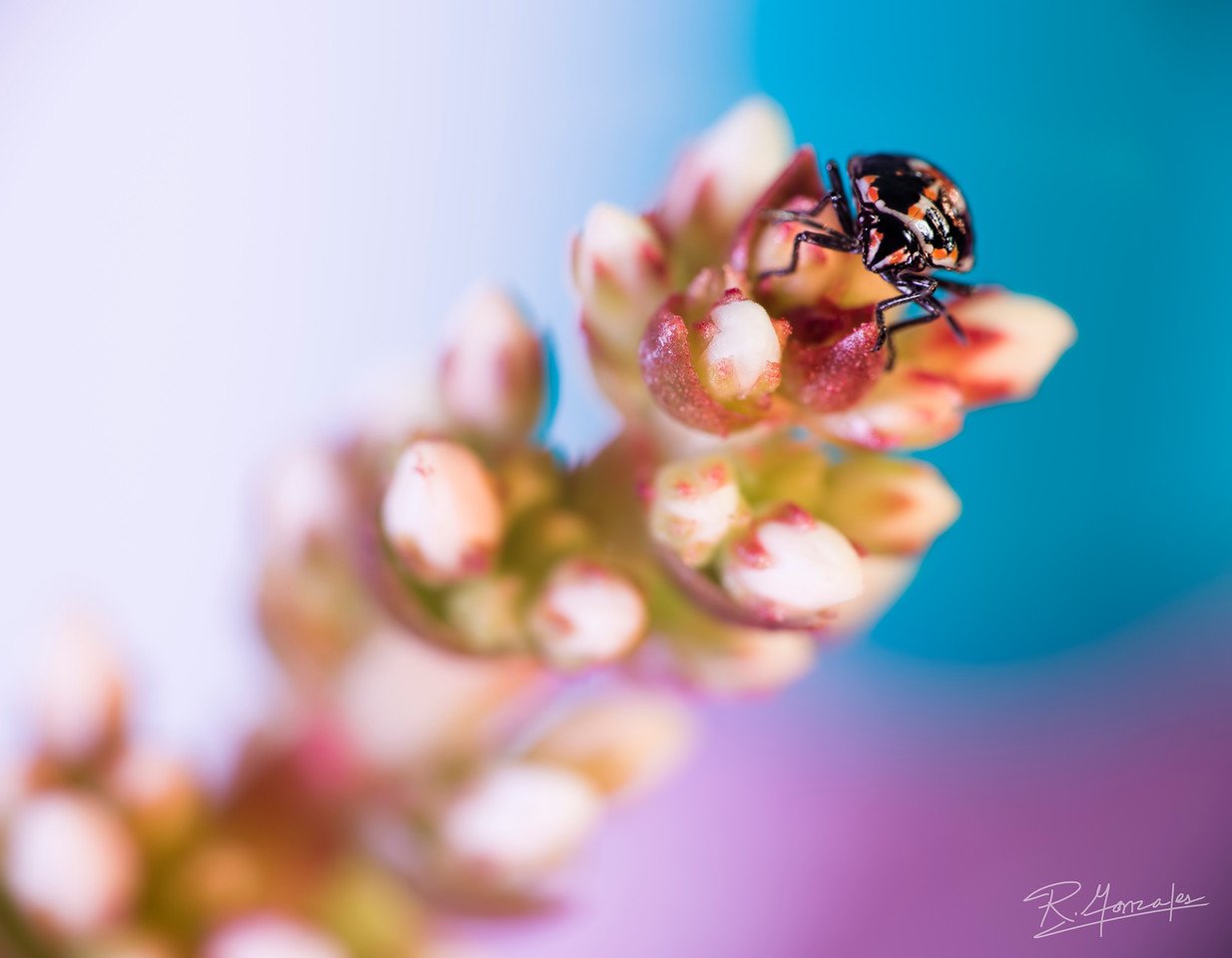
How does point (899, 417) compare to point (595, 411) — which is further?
point (595, 411)

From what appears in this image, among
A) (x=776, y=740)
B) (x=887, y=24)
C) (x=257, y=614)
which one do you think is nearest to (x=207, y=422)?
(x=257, y=614)

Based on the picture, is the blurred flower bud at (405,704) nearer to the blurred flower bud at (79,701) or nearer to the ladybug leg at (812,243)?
the blurred flower bud at (79,701)

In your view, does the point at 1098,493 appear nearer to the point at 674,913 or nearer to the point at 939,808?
the point at 939,808

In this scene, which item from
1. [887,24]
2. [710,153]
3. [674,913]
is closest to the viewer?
[710,153]

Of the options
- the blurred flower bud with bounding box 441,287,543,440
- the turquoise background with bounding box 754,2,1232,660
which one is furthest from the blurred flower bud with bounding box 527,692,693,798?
the turquoise background with bounding box 754,2,1232,660

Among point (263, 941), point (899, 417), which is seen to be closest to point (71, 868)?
point (263, 941)
